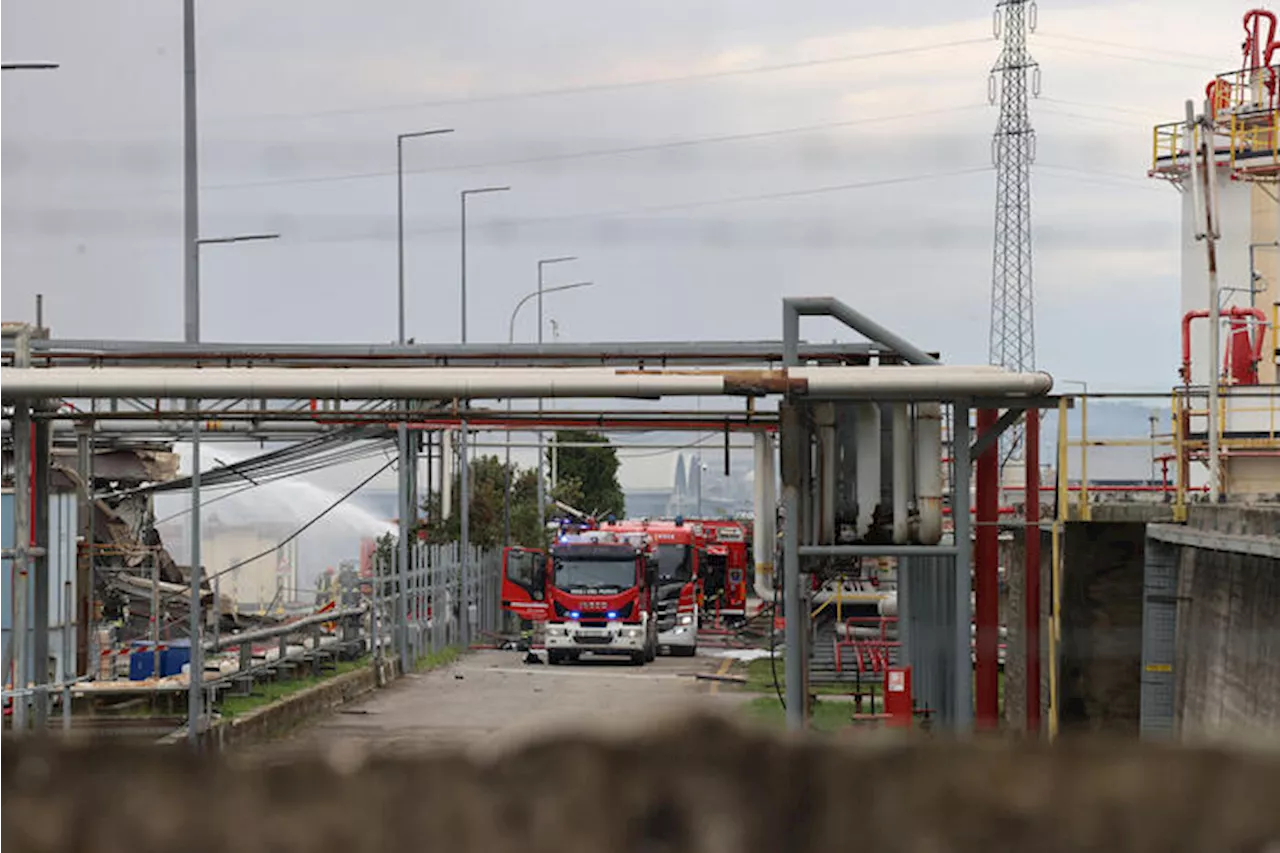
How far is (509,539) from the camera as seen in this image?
51.2 m

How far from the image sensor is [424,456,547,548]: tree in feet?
152

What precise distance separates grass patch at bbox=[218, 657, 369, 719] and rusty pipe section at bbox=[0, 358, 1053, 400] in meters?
9.97

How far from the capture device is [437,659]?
131ft

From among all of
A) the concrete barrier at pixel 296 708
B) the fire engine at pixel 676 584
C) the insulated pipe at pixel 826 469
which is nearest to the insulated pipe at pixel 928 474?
the insulated pipe at pixel 826 469

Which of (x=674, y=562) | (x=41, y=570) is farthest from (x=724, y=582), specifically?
(x=41, y=570)

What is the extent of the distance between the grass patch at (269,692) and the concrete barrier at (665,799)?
24890mm

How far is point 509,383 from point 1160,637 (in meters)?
6.84

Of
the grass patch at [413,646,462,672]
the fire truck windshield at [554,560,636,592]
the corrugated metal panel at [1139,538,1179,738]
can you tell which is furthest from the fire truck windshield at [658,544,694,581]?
the corrugated metal panel at [1139,538,1179,738]

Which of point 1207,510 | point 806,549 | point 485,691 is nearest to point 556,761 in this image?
point 806,549

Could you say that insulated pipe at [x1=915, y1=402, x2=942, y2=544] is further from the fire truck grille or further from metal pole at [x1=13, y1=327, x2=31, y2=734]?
the fire truck grille

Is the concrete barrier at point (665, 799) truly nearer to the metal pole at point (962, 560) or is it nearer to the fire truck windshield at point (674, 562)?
the metal pole at point (962, 560)

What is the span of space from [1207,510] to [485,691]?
17.8 meters

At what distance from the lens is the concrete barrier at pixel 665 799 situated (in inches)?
56.1

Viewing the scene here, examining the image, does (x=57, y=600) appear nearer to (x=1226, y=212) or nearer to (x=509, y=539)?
(x=509, y=539)
